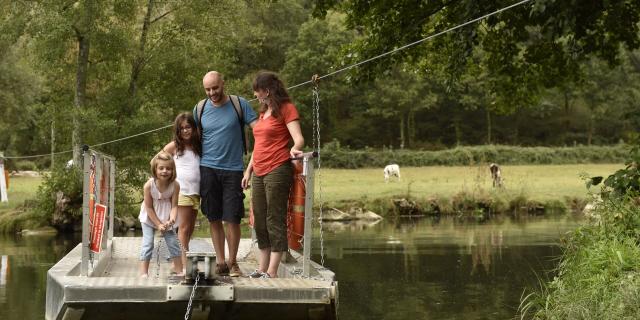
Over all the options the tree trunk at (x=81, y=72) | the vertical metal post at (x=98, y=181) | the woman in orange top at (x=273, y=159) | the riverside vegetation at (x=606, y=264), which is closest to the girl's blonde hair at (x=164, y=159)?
the vertical metal post at (x=98, y=181)

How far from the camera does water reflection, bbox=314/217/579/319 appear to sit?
13406mm

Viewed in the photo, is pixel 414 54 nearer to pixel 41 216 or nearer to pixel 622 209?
pixel 622 209

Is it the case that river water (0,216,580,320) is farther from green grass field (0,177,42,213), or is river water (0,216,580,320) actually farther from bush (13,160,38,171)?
bush (13,160,38,171)

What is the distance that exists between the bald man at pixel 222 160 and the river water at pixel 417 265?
4.27m

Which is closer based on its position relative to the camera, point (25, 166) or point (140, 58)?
point (140, 58)

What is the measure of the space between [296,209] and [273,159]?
78 cm

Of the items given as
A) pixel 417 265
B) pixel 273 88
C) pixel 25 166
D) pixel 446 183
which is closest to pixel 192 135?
pixel 273 88

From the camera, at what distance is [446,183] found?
130ft

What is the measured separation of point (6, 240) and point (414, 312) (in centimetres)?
1604

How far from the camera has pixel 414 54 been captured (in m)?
19.2

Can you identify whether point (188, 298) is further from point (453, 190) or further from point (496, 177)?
point (496, 177)

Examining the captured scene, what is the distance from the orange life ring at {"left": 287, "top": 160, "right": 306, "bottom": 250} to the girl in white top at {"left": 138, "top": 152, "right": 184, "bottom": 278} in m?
0.99

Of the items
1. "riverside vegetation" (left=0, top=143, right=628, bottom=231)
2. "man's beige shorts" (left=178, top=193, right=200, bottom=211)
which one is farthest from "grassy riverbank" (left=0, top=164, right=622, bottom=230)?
"man's beige shorts" (left=178, top=193, right=200, bottom=211)

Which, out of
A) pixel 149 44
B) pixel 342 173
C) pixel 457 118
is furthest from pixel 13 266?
pixel 457 118
